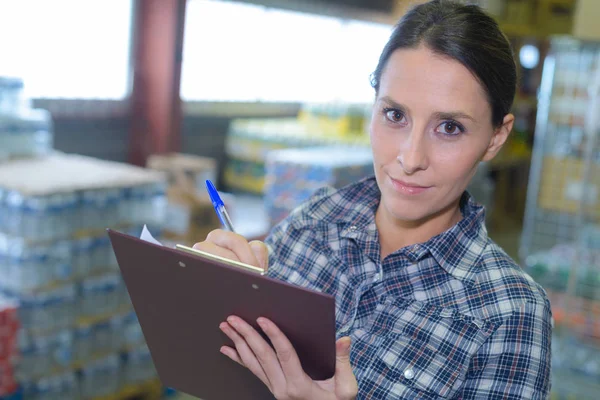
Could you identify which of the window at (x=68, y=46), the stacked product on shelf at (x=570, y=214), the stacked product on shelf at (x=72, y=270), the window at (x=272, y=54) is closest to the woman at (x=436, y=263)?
the stacked product on shelf at (x=72, y=270)

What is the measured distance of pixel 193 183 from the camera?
16.0 ft

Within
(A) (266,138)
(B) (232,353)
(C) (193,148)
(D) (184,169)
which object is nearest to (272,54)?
(A) (266,138)

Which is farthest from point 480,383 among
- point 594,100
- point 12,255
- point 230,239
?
point 594,100

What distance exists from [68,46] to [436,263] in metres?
5.20

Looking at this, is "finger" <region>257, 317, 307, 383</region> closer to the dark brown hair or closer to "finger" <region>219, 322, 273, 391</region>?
"finger" <region>219, 322, 273, 391</region>

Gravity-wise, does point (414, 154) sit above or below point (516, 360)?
above

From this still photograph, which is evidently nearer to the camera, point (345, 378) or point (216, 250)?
point (345, 378)

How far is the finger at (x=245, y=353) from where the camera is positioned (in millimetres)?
1115

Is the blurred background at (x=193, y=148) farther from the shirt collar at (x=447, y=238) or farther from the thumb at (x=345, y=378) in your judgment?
the thumb at (x=345, y=378)

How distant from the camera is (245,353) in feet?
3.68

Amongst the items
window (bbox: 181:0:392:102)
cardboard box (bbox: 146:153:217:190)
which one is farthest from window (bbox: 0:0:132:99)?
cardboard box (bbox: 146:153:217:190)

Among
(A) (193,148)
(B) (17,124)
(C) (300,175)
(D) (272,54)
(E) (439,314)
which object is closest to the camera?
(E) (439,314)

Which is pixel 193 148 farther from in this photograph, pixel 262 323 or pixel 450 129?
pixel 262 323

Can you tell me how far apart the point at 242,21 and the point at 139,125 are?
2054 millimetres
